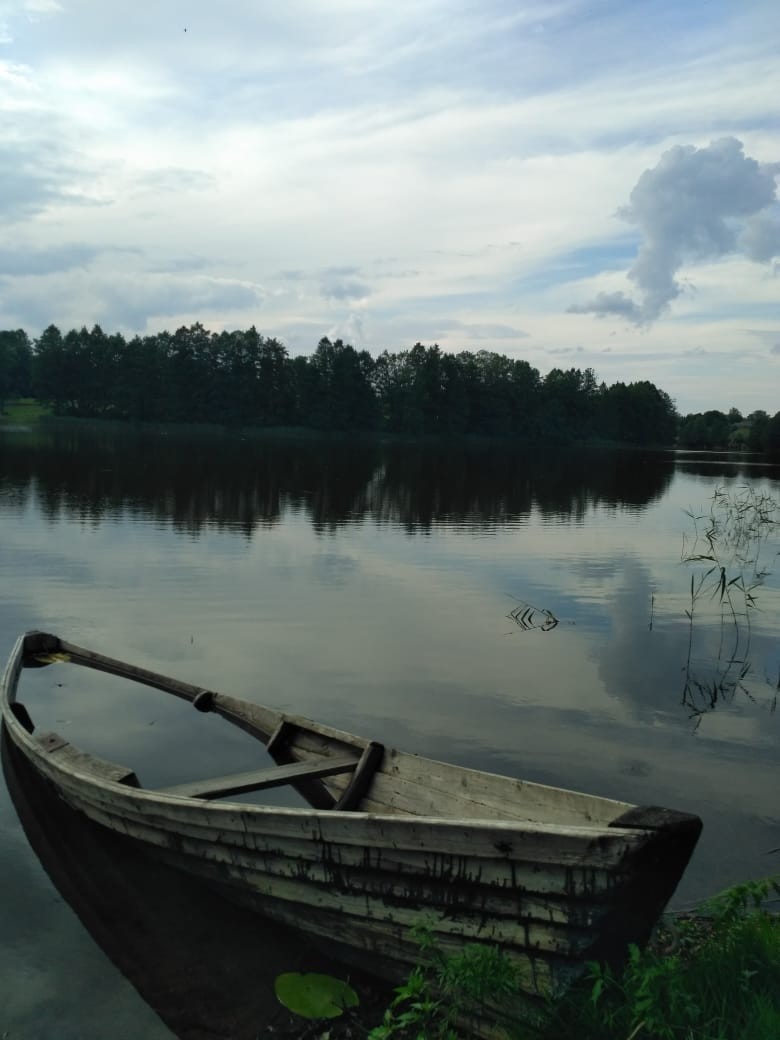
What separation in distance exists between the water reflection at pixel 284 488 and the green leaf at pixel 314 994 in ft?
72.8

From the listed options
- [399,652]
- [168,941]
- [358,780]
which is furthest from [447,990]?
[399,652]

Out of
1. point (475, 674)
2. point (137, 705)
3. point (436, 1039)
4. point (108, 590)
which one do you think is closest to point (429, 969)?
point (436, 1039)

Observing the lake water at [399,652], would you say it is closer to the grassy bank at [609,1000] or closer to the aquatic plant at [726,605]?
the aquatic plant at [726,605]

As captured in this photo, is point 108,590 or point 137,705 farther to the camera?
point 108,590

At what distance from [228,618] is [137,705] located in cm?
509

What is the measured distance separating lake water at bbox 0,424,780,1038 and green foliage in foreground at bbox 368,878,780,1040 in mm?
1854

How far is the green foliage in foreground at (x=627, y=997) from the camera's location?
15.4 feet

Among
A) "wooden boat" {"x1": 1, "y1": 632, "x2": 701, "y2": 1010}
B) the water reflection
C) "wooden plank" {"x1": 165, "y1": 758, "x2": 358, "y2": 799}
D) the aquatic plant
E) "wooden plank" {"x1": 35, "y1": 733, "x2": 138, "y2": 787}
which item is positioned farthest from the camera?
the water reflection

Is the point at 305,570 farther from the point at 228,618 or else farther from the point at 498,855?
the point at 498,855

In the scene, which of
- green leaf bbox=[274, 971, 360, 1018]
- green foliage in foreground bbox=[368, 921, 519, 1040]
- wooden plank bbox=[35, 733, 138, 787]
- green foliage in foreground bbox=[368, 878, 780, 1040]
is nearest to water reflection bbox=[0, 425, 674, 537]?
wooden plank bbox=[35, 733, 138, 787]

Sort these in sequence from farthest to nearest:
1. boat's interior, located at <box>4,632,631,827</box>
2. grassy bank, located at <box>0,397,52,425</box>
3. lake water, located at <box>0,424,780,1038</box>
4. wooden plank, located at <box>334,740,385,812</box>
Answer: grassy bank, located at <box>0,397,52,425</box>, lake water, located at <box>0,424,780,1038</box>, wooden plank, located at <box>334,740,385,812</box>, boat's interior, located at <box>4,632,631,827</box>

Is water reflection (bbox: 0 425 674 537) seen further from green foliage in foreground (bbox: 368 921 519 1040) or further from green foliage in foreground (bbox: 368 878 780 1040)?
green foliage in foreground (bbox: 368 878 780 1040)

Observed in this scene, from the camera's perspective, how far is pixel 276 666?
13.9m

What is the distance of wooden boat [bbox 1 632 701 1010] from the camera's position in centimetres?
465
